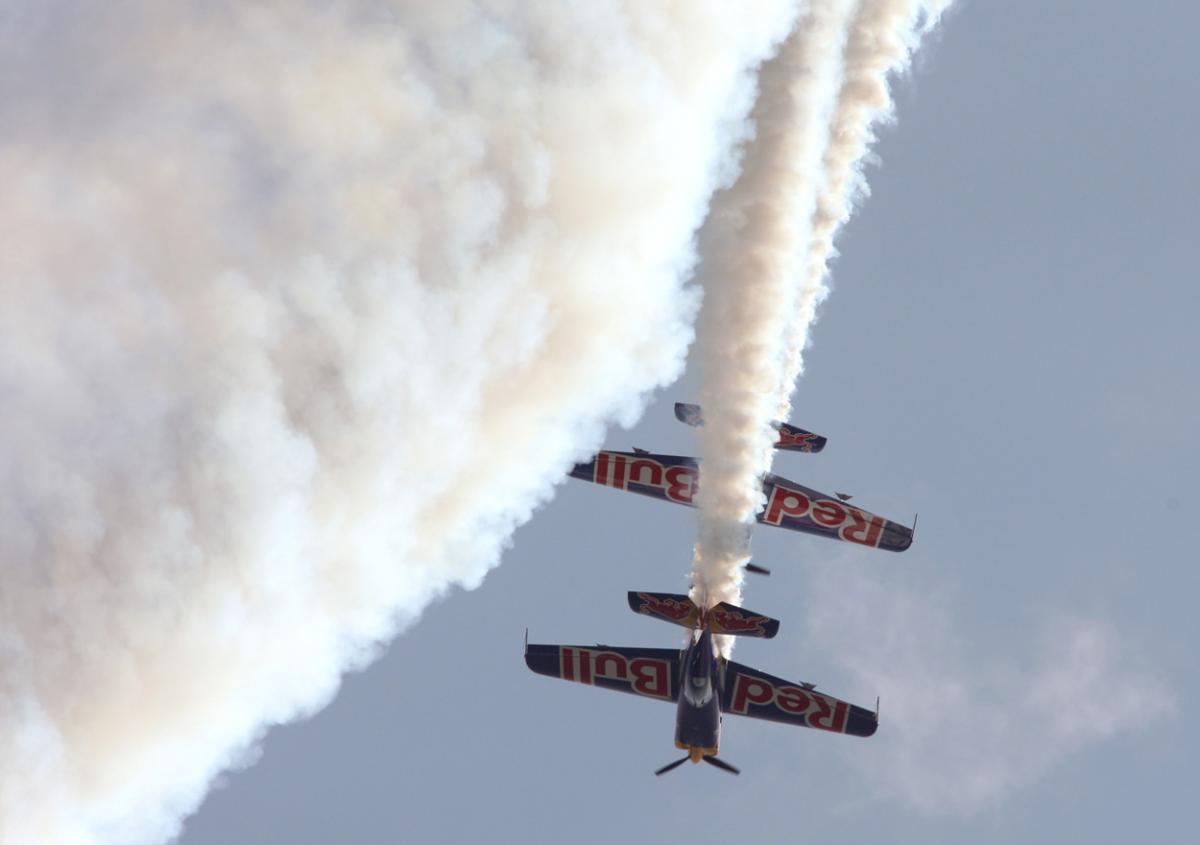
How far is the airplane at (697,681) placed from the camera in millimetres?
33312

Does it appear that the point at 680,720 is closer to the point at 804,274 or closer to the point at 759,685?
the point at 759,685

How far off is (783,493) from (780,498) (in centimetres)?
14

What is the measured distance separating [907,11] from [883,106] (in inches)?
73.6

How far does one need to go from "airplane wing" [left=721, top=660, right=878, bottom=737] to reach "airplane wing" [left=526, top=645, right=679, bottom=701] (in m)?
1.42

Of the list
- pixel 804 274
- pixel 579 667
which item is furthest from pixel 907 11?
pixel 579 667

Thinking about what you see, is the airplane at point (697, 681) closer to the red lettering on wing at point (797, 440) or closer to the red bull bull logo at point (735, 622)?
the red bull bull logo at point (735, 622)

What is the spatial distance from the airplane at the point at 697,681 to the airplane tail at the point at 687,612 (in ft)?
0.07

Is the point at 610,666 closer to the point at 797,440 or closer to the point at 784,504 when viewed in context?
the point at 784,504

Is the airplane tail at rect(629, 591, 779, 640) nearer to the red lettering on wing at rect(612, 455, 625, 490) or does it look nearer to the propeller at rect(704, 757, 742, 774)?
the propeller at rect(704, 757, 742, 774)

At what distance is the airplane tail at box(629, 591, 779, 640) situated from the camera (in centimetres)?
3291

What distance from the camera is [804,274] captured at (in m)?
32.1

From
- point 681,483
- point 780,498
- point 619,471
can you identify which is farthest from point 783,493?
point 619,471

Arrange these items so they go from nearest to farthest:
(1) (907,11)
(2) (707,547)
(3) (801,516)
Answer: (1) (907,11) → (2) (707,547) → (3) (801,516)

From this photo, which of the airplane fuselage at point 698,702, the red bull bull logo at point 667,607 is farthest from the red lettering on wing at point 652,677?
the red bull bull logo at point 667,607
